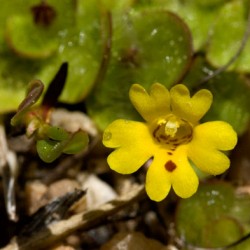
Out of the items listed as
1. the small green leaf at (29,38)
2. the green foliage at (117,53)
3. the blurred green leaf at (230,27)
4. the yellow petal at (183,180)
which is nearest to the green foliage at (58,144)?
the yellow petal at (183,180)

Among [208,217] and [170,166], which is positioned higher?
[170,166]

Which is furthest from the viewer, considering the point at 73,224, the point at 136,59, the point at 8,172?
the point at 136,59

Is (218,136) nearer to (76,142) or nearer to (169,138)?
(169,138)

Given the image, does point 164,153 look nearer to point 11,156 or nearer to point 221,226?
point 221,226

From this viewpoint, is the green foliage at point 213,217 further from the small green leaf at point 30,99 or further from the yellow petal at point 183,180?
the small green leaf at point 30,99

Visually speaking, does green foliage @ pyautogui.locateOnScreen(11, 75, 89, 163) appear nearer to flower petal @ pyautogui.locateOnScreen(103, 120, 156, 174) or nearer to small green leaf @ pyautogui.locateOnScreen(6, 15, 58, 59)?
flower petal @ pyautogui.locateOnScreen(103, 120, 156, 174)

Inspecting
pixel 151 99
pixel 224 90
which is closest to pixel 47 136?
pixel 151 99

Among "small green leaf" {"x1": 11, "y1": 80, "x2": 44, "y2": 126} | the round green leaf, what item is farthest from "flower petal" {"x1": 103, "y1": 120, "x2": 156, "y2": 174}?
the round green leaf

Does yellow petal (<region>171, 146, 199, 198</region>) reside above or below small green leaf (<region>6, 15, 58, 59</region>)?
→ below
